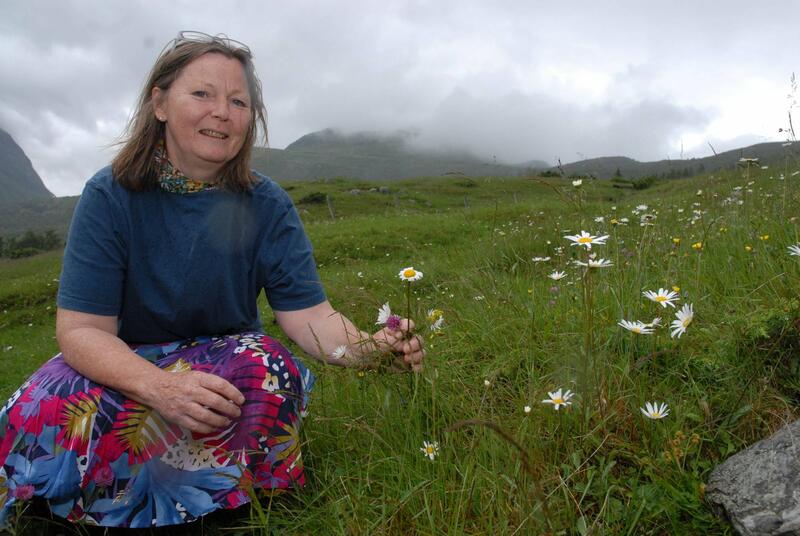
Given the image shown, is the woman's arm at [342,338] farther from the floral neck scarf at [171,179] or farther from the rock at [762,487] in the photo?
the rock at [762,487]

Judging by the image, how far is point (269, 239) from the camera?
2.93 meters

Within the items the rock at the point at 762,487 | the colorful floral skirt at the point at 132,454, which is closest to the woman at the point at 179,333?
the colorful floral skirt at the point at 132,454

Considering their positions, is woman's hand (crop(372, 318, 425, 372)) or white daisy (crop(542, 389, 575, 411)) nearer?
white daisy (crop(542, 389, 575, 411))

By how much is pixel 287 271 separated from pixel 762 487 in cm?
211

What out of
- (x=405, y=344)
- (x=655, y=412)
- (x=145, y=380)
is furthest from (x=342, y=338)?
(x=655, y=412)

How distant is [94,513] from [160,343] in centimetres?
83

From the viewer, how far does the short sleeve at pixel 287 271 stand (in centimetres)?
289

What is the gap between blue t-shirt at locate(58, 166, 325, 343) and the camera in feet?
8.34

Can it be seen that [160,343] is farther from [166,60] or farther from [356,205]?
[356,205]

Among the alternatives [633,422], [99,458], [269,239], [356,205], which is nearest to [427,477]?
[633,422]

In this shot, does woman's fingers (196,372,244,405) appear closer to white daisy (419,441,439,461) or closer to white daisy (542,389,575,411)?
white daisy (419,441,439,461)

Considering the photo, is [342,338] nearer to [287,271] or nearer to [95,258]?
[287,271]

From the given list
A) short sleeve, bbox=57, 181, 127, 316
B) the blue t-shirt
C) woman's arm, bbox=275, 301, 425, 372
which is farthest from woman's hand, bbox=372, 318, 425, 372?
short sleeve, bbox=57, 181, 127, 316

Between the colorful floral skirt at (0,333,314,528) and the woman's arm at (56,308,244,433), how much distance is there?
0.29 ft
